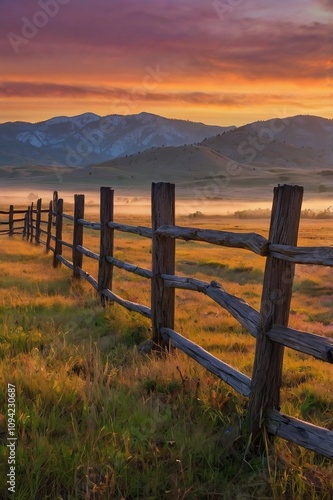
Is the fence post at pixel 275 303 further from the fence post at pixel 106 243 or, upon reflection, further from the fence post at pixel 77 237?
the fence post at pixel 77 237

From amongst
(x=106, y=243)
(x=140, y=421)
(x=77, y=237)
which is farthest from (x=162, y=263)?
(x=77, y=237)

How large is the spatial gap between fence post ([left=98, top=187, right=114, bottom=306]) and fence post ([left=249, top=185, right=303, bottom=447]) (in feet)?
17.5

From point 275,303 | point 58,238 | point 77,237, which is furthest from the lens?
point 58,238

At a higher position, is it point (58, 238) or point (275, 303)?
point (275, 303)

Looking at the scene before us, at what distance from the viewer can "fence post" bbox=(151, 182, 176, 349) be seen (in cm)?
621

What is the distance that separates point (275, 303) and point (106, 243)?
18.5 ft

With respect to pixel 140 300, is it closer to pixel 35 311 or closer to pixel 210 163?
pixel 35 311

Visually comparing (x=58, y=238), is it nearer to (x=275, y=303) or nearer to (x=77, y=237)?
(x=77, y=237)

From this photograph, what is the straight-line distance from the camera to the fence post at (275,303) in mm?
3805

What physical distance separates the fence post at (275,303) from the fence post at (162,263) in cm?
231

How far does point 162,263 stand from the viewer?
6.27 m

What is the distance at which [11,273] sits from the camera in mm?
12492

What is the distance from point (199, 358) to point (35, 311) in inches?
160

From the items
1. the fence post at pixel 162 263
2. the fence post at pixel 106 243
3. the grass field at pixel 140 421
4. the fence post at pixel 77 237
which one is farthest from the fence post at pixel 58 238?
the fence post at pixel 162 263
